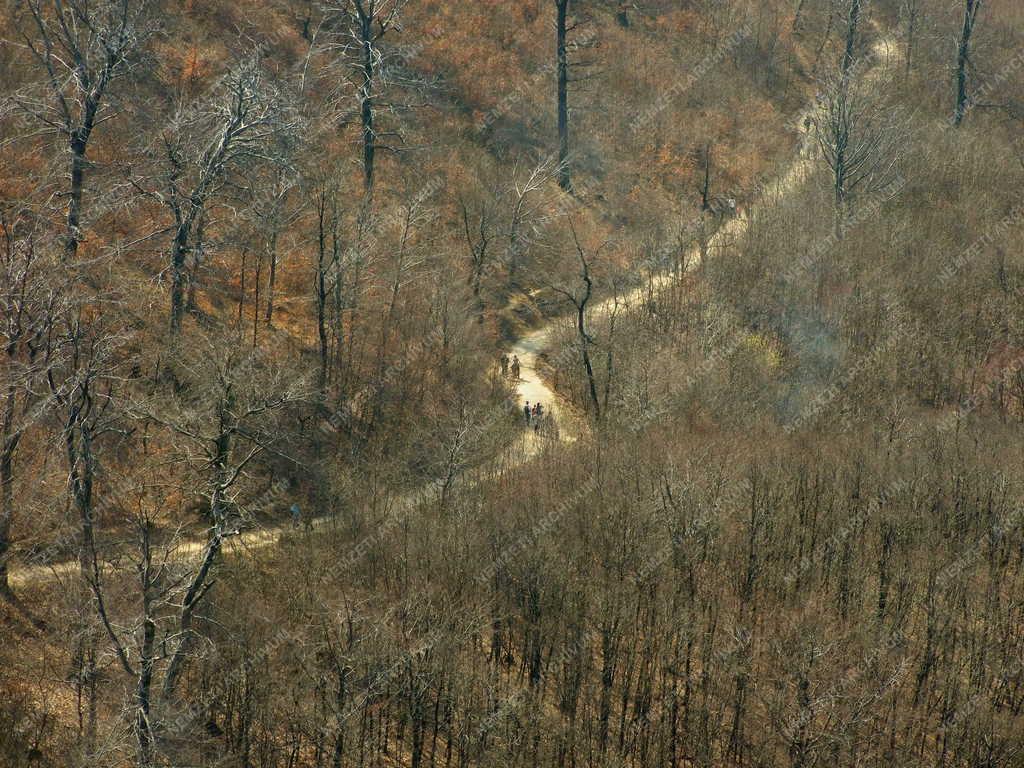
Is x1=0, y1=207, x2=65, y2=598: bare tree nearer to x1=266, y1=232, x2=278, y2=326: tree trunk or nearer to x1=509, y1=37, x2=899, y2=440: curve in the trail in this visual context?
x1=266, y1=232, x2=278, y2=326: tree trunk

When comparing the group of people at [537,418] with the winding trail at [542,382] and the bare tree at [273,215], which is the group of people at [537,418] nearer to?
the winding trail at [542,382]

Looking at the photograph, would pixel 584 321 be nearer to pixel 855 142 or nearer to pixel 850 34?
pixel 855 142

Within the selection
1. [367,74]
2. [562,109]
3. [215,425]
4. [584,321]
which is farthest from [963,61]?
[215,425]

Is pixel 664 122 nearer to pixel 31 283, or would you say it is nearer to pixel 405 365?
pixel 405 365

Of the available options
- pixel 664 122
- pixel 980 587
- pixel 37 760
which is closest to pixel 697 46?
pixel 664 122

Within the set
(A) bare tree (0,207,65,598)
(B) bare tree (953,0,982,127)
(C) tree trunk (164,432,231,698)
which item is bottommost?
(C) tree trunk (164,432,231,698)

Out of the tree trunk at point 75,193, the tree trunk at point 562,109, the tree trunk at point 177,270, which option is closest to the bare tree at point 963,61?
the tree trunk at point 562,109

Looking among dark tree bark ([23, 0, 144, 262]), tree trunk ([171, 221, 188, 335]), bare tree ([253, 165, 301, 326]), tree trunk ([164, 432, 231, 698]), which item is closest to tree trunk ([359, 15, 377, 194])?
bare tree ([253, 165, 301, 326])
